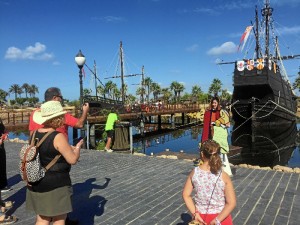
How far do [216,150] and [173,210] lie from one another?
8.62ft

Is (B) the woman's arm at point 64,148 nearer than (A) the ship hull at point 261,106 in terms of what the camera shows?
Yes

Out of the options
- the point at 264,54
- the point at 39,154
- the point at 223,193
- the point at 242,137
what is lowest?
the point at 242,137

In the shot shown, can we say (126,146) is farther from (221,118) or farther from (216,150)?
(216,150)

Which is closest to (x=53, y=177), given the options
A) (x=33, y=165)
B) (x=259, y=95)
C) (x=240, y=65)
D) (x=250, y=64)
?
(x=33, y=165)

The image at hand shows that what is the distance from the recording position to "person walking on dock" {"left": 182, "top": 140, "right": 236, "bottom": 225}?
3.00 meters

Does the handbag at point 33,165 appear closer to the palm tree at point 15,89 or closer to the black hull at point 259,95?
the black hull at point 259,95

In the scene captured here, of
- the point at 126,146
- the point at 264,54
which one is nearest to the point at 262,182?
the point at 126,146

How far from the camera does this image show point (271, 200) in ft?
18.9

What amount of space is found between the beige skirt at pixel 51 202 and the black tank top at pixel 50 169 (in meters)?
0.05

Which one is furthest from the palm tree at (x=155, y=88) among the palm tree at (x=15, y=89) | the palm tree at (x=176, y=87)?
the palm tree at (x=15, y=89)

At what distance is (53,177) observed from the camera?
3.04m

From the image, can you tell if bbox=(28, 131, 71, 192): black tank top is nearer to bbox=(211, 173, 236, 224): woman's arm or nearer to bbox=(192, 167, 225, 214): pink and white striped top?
bbox=(192, 167, 225, 214): pink and white striped top

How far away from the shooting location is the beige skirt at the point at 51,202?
121 inches

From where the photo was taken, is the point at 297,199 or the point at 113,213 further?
the point at 297,199
